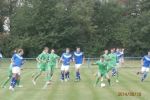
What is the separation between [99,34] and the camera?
74000 mm

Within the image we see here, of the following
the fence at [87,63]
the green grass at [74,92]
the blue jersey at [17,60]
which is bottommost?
the fence at [87,63]

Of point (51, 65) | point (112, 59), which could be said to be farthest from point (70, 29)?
point (51, 65)

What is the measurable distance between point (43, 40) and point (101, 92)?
43.3 meters

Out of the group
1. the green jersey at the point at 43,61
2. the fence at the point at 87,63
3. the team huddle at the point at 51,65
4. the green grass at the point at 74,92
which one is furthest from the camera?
the fence at the point at 87,63

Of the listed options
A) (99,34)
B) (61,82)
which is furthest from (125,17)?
(61,82)

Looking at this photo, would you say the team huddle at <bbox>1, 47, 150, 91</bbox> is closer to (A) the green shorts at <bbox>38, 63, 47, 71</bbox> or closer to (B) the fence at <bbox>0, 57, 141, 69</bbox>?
(A) the green shorts at <bbox>38, 63, 47, 71</bbox>

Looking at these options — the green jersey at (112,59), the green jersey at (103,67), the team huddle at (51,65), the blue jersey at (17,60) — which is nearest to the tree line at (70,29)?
the team huddle at (51,65)

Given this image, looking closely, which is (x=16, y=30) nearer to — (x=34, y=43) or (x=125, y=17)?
(x=34, y=43)

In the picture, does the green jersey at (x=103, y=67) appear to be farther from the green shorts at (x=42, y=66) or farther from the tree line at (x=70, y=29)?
the tree line at (x=70, y=29)

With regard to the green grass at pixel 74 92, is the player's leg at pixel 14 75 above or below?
above

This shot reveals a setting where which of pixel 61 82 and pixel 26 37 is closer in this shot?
pixel 61 82

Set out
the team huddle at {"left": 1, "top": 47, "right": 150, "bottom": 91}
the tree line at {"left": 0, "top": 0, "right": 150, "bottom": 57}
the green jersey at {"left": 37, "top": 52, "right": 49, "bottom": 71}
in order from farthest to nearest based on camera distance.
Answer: the tree line at {"left": 0, "top": 0, "right": 150, "bottom": 57} → the green jersey at {"left": 37, "top": 52, "right": 49, "bottom": 71} → the team huddle at {"left": 1, "top": 47, "right": 150, "bottom": 91}

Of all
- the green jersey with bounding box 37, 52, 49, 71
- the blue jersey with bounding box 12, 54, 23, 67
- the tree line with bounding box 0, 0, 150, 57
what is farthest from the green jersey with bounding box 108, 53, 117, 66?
the tree line with bounding box 0, 0, 150, 57

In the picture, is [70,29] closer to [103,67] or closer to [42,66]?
[42,66]
